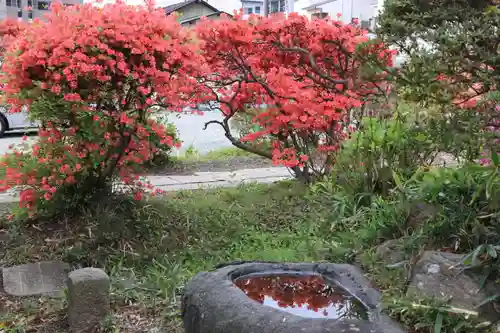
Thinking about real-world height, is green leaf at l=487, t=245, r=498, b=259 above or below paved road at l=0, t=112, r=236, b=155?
above

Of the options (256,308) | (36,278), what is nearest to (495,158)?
(256,308)

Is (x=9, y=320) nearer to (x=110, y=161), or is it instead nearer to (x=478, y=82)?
(x=110, y=161)

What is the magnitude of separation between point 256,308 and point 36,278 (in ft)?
8.17

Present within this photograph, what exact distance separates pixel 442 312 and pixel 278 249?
7.52ft

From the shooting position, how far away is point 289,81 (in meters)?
6.63

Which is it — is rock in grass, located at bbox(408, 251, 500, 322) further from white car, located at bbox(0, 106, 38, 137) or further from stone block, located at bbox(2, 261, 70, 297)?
white car, located at bbox(0, 106, 38, 137)

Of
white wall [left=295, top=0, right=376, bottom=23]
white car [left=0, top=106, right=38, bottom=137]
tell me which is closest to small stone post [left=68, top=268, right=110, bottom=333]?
white car [left=0, top=106, right=38, bottom=137]

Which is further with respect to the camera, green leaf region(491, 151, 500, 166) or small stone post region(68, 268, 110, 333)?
small stone post region(68, 268, 110, 333)

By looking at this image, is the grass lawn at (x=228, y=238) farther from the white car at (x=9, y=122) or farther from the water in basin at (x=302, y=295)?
the white car at (x=9, y=122)

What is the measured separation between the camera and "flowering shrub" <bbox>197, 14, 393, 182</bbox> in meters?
6.58

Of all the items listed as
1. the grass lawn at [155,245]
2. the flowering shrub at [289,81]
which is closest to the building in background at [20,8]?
the flowering shrub at [289,81]

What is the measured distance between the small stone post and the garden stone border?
0.70m

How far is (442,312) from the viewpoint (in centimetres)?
301

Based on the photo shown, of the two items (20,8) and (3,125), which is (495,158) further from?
(20,8)
